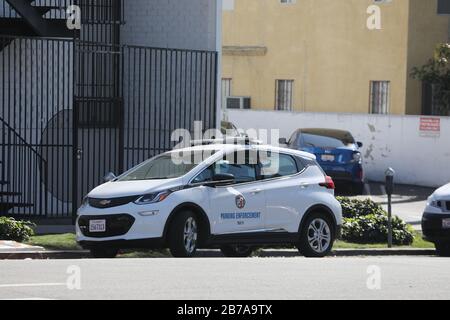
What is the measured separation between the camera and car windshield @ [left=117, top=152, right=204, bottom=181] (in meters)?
16.0

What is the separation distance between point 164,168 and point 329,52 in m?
23.7

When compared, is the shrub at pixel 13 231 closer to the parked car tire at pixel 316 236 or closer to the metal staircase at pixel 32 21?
the parked car tire at pixel 316 236

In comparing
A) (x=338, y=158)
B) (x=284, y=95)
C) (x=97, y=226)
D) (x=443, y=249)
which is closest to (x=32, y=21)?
(x=97, y=226)

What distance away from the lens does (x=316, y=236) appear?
17.2 metres

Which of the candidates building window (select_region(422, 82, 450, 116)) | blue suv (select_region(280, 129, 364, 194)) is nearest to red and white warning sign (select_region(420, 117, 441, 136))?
blue suv (select_region(280, 129, 364, 194))

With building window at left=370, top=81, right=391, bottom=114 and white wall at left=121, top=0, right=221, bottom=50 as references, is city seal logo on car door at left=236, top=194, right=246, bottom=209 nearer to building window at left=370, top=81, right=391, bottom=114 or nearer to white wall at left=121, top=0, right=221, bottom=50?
white wall at left=121, top=0, right=221, bottom=50

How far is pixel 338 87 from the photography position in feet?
129

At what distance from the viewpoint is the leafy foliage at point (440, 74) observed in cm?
3575

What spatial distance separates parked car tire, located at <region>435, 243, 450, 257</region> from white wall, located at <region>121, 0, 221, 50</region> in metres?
6.68

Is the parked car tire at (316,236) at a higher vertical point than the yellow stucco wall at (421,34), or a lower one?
lower

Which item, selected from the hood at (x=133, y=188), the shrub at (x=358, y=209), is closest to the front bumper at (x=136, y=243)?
the hood at (x=133, y=188)

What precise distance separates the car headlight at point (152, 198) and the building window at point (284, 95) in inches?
1016
